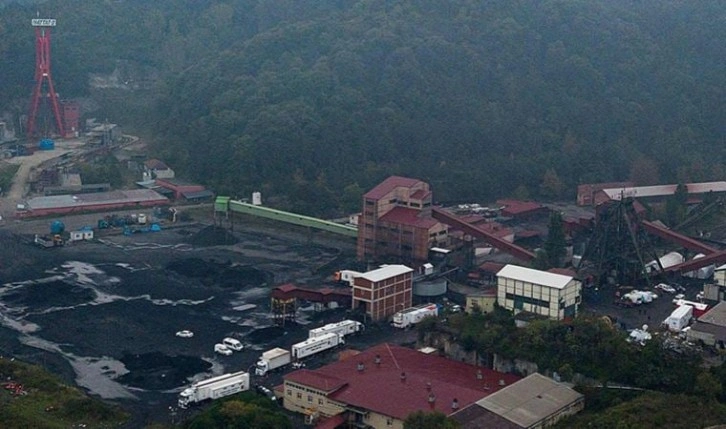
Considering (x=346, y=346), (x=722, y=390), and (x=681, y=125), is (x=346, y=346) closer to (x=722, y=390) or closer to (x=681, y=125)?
(x=722, y=390)

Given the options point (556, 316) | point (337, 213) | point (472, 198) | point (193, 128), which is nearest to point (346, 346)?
point (556, 316)

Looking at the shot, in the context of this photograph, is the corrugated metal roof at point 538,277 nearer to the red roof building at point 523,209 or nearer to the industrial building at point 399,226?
the industrial building at point 399,226

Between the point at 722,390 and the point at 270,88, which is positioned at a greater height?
the point at 270,88

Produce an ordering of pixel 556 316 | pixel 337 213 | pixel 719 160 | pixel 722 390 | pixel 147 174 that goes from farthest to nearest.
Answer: pixel 719 160, pixel 147 174, pixel 337 213, pixel 556 316, pixel 722 390

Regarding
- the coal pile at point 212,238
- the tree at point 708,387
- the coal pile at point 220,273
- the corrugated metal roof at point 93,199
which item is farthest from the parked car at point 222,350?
the corrugated metal roof at point 93,199

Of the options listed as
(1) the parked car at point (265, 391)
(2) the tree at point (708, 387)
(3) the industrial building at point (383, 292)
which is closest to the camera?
(2) the tree at point (708, 387)

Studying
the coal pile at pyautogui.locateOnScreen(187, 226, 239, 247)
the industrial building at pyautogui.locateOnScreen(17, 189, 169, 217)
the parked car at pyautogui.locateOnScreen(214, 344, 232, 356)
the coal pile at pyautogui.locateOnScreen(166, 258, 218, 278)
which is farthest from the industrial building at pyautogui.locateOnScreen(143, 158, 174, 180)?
the parked car at pyautogui.locateOnScreen(214, 344, 232, 356)
